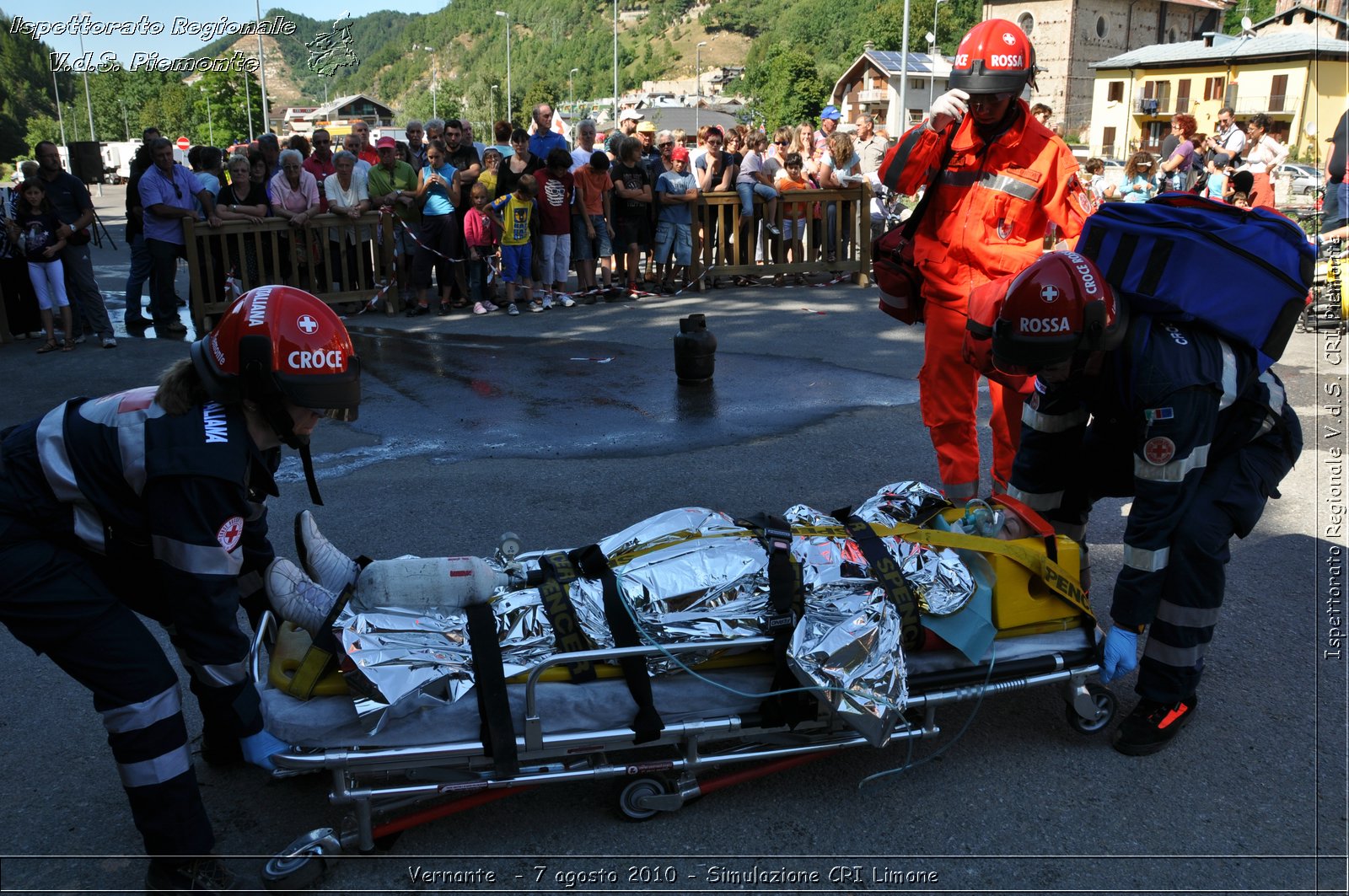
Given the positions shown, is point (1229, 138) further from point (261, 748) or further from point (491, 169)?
point (261, 748)

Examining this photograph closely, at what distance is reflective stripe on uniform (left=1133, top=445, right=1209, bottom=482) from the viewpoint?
3330 mm

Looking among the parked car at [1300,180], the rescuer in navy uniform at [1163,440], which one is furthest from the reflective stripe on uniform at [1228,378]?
the parked car at [1300,180]

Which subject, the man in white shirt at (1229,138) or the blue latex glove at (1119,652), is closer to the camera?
the blue latex glove at (1119,652)

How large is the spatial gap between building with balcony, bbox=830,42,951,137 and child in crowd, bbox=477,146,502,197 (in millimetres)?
67631

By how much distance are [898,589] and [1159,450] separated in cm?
98

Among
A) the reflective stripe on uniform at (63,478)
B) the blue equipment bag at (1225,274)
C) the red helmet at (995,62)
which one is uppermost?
the red helmet at (995,62)

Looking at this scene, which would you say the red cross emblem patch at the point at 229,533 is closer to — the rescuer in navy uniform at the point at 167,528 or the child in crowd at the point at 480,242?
the rescuer in navy uniform at the point at 167,528

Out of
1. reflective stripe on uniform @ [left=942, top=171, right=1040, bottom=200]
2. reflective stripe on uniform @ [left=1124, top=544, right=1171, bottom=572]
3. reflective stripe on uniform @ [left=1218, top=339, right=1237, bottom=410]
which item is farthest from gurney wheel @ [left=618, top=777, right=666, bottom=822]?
reflective stripe on uniform @ [left=942, top=171, right=1040, bottom=200]

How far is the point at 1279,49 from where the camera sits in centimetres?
5659

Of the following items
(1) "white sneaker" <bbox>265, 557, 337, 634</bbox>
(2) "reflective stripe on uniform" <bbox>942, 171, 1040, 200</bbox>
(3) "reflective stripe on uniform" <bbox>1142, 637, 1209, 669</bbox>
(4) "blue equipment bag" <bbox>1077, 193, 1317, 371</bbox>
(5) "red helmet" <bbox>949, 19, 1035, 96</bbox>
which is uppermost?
(5) "red helmet" <bbox>949, 19, 1035, 96</bbox>

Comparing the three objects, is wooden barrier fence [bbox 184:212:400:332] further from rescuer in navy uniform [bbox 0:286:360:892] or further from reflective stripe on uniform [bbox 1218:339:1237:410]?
reflective stripe on uniform [bbox 1218:339:1237:410]

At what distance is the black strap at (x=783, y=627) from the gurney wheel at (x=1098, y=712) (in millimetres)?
1087

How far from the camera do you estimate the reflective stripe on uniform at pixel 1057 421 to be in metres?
3.93

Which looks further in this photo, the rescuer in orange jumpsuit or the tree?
the tree
